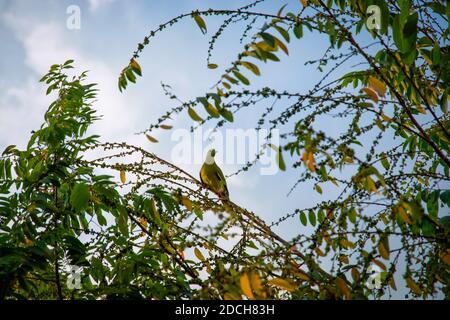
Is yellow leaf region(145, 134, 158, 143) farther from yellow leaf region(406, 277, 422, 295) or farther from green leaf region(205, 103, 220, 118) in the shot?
yellow leaf region(406, 277, 422, 295)

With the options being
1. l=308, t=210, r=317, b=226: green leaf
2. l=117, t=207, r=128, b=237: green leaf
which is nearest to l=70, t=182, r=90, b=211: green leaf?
l=117, t=207, r=128, b=237: green leaf

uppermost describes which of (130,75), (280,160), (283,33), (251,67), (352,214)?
(130,75)

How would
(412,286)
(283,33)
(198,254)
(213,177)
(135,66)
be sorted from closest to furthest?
(412,286) < (283,33) < (198,254) < (135,66) < (213,177)

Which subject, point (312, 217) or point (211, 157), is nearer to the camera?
point (312, 217)

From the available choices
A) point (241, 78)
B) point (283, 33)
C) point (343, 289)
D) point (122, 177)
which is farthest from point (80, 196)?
point (343, 289)

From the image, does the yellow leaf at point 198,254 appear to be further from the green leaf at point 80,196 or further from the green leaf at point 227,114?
the green leaf at point 227,114

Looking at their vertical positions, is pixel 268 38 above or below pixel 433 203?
above

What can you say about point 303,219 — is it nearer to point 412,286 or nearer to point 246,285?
point 412,286

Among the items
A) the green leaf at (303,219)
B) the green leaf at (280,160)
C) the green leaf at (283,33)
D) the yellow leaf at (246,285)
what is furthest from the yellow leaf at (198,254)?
the green leaf at (283,33)

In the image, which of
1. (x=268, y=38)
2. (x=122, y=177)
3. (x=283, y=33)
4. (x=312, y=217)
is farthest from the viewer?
(x=122, y=177)
